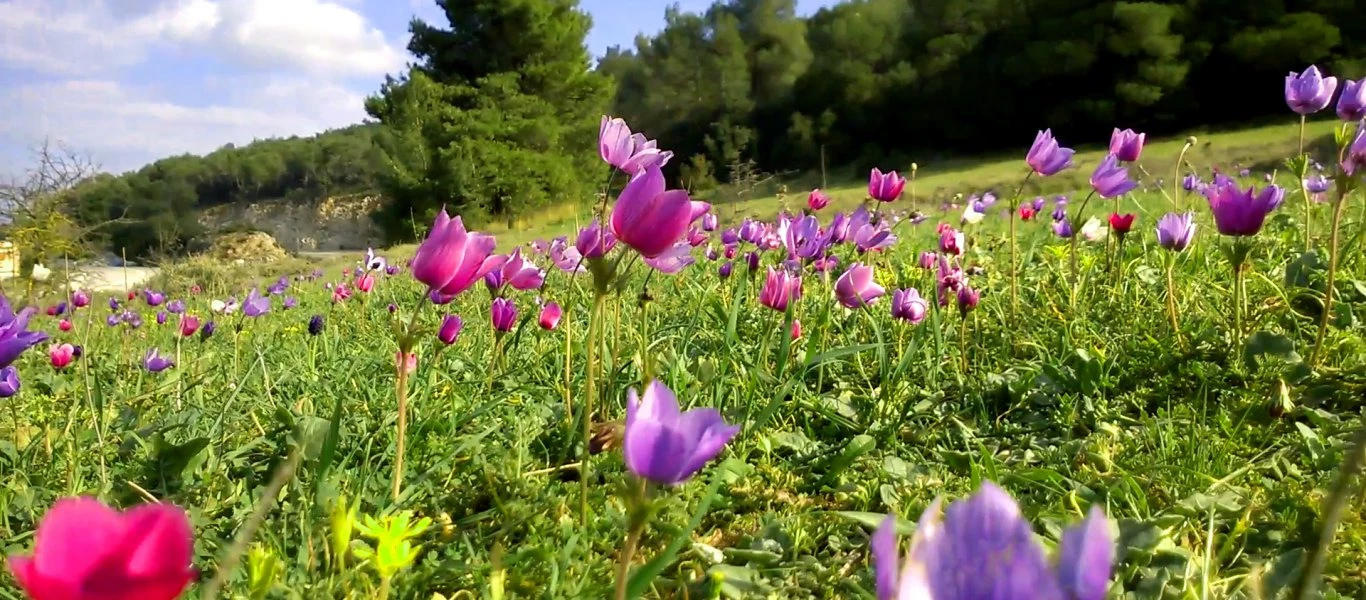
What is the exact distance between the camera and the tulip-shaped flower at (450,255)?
3.95 feet

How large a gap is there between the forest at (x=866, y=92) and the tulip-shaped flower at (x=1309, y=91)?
46.5 feet

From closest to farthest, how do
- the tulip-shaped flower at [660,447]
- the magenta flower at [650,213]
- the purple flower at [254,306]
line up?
the tulip-shaped flower at [660,447] → the magenta flower at [650,213] → the purple flower at [254,306]

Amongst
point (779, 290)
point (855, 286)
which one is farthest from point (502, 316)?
point (855, 286)

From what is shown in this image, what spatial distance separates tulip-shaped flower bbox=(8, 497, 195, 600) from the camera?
0.43 m

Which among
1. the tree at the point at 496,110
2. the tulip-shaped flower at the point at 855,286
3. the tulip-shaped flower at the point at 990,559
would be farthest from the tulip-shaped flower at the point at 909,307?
the tree at the point at 496,110

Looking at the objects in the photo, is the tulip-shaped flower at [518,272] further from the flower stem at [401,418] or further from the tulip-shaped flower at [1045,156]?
the tulip-shaped flower at [1045,156]

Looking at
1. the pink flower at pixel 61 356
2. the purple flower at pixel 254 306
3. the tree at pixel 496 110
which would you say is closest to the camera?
the pink flower at pixel 61 356

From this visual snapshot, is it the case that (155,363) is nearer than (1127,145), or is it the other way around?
(155,363)

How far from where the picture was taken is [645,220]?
112cm

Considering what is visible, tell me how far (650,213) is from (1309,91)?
200 centimetres

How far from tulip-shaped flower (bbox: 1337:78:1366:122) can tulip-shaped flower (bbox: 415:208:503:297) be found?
1977 millimetres

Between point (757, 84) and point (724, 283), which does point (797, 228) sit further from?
point (757, 84)

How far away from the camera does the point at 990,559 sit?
40 centimetres

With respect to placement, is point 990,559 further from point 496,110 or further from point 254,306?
point 496,110
